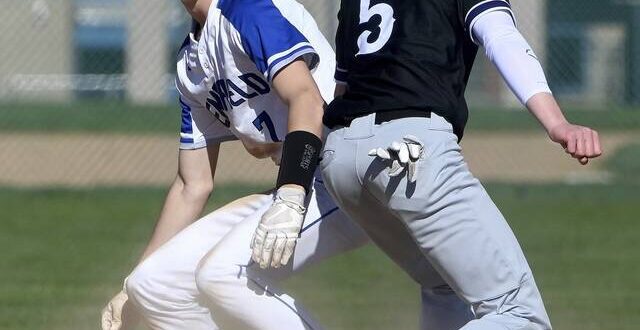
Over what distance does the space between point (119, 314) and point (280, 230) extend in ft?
3.60

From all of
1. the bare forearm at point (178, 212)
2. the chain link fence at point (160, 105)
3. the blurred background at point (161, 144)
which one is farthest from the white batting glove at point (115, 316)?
the chain link fence at point (160, 105)

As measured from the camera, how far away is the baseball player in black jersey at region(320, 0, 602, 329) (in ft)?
12.2

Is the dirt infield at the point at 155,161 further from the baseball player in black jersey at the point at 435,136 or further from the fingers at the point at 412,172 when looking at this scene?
the fingers at the point at 412,172

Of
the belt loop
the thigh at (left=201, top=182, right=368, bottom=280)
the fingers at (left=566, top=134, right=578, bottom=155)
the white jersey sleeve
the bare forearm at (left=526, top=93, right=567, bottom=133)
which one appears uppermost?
the white jersey sleeve

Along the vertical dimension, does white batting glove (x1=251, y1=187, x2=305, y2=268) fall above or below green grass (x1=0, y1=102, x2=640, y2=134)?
above

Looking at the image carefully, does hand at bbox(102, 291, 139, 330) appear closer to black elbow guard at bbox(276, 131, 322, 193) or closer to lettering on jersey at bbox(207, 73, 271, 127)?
lettering on jersey at bbox(207, 73, 271, 127)

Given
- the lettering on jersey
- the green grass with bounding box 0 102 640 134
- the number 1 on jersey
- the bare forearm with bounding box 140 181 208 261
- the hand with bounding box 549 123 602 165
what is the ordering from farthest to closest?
the green grass with bounding box 0 102 640 134
the bare forearm with bounding box 140 181 208 261
the number 1 on jersey
the lettering on jersey
the hand with bounding box 549 123 602 165

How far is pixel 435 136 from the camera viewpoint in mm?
3795

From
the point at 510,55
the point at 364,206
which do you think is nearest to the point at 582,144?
the point at 510,55

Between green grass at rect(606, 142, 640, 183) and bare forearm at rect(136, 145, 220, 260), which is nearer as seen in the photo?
bare forearm at rect(136, 145, 220, 260)

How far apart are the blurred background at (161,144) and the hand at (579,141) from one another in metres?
5.05

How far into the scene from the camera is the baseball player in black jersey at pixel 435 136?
3727 mm

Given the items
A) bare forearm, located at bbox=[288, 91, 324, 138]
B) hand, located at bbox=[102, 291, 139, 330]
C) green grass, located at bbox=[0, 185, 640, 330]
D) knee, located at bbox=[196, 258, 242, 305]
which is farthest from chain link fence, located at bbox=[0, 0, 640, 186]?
bare forearm, located at bbox=[288, 91, 324, 138]

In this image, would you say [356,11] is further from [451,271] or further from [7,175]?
[7,175]
